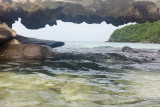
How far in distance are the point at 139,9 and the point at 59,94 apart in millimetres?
9878

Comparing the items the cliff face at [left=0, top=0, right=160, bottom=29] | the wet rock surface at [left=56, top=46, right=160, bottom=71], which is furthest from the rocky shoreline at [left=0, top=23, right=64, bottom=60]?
the cliff face at [left=0, top=0, right=160, bottom=29]

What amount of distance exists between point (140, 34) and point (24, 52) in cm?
6863

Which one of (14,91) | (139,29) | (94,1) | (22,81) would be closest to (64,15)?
(94,1)

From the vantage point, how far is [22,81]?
182 inches

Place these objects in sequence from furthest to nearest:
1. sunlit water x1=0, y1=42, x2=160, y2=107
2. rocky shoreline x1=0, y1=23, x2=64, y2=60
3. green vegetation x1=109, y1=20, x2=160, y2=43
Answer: green vegetation x1=109, y1=20, x2=160, y2=43
rocky shoreline x1=0, y1=23, x2=64, y2=60
sunlit water x1=0, y1=42, x2=160, y2=107

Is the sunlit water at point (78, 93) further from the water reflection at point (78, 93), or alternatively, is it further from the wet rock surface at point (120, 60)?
the wet rock surface at point (120, 60)

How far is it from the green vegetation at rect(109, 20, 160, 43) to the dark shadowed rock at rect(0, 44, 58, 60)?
5824 centimetres

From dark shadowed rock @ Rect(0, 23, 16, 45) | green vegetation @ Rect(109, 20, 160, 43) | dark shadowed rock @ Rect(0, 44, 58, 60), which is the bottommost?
dark shadowed rock @ Rect(0, 44, 58, 60)

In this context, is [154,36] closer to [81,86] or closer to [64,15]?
[64,15]

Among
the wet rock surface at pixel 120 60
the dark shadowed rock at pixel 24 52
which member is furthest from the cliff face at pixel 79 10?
the wet rock surface at pixel 120 60

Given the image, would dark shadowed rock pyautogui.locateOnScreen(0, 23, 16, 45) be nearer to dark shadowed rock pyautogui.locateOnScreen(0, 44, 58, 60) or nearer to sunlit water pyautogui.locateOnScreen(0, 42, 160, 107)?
dark shadowed rock pyautogui.locateOnScreen(0, 44, 58, 60)

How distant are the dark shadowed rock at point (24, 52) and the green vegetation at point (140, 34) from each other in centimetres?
5824

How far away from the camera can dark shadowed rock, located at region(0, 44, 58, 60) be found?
977 centimetres

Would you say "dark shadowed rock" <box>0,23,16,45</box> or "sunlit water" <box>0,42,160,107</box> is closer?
"sunlit water" <box>0,42,160,107</box>
